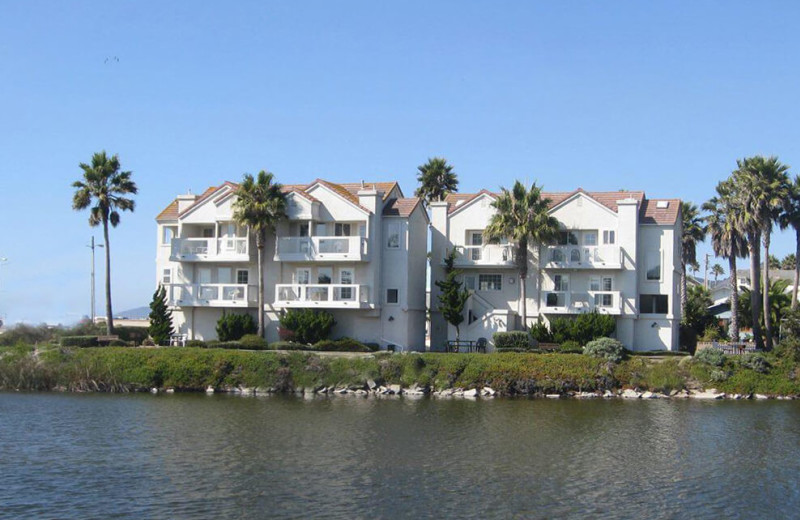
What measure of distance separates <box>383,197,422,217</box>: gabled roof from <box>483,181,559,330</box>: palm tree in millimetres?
4758

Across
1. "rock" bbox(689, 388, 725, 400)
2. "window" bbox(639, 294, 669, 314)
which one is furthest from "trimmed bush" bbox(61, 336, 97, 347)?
"rock" bbox(689, 388, 725, 400)

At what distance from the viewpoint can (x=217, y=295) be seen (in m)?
52.7

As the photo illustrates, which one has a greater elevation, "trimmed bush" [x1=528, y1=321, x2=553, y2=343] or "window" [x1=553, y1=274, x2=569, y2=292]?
"window" [x1=553, y1=274, x2=569, y2=292]

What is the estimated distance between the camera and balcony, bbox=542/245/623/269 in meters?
50.6

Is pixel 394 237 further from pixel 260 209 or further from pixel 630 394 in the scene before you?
pixel 630 394

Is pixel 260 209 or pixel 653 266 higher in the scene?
pixel 260 209

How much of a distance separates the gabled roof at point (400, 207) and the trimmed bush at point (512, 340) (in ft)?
30.1

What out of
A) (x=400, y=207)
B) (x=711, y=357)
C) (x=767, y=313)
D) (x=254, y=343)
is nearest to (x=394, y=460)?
(x=254, y=343)

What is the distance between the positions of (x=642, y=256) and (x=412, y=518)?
112 ft

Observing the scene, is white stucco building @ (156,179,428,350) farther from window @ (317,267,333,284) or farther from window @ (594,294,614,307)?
window @ (594,294,614,307)

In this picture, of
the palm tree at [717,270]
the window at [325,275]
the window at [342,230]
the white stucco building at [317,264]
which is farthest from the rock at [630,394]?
the palm tree at [717,270]

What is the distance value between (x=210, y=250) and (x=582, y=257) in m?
22.0

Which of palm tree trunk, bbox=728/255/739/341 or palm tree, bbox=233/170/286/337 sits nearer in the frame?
palm tree, bbox=233/170/286/337

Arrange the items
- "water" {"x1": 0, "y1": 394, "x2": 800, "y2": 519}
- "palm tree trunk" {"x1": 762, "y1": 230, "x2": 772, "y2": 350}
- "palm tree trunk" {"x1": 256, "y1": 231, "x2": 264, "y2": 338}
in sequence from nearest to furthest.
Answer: "water" {"x1": 0, "y1": 394, "x2": 800, "y2": 519} < "palm tree trunk" {"x1": 256, "y1": 231, "x2": 264, "y2": 338} < "palm tree trunk" {"x1": 762, "y1": 230, "x2": 772, "y2": 350}
